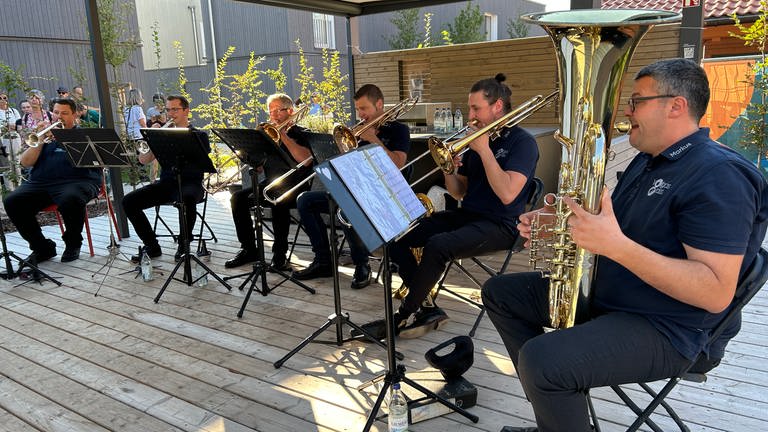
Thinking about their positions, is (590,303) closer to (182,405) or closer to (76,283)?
(182,405)

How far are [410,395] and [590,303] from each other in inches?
43.3

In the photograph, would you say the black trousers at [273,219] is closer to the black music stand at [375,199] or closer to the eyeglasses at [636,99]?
the black music stand at [375,199]

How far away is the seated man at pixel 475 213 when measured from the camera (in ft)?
9.87

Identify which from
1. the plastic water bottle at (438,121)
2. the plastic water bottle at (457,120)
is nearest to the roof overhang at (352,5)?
the plastic water bottle at (438,121)

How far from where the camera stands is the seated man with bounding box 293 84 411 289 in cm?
405

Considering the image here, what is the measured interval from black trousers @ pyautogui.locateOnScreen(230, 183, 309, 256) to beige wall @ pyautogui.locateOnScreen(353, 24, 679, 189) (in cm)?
306

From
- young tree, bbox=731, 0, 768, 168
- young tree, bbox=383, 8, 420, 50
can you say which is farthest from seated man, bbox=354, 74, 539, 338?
young tree, bbox=383, 8, 420, 50

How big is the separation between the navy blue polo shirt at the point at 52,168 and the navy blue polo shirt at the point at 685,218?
16.6 ft

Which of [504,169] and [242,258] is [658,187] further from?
[242,258]

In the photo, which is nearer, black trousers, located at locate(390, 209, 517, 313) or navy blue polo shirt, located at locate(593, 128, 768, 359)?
navy blue polo shirt, located at locate(593, 128, 768, 359)

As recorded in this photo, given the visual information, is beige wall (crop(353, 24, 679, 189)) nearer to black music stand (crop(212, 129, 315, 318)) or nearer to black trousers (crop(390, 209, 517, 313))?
black trousers (crop(390, 209, 517, 313))

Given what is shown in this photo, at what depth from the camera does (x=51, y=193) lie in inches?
198

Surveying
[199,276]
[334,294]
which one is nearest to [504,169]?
[334,294]

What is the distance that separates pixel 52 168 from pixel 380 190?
14.3ft
